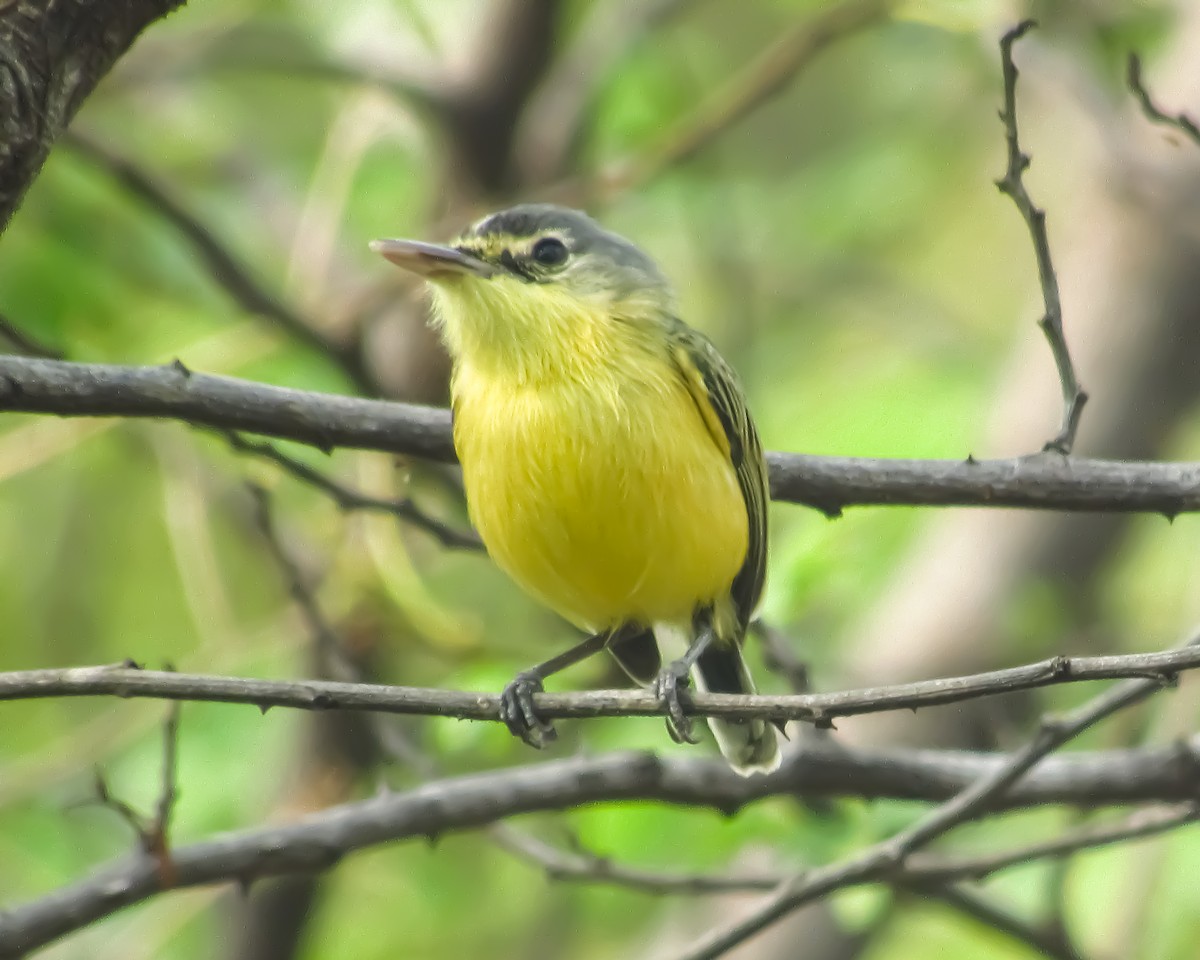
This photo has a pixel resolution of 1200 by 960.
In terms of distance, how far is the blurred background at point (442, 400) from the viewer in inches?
225

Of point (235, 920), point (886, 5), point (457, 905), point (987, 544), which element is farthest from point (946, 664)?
point (235, 920)

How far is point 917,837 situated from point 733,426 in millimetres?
1299

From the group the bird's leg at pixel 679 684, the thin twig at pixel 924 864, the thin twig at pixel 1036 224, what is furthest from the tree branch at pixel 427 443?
the thin twig at pixel 924 864

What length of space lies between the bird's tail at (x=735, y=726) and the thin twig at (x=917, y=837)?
0.51m

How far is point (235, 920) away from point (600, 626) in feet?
9.71

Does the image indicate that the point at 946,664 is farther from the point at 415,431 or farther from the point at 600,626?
the point at 415,431

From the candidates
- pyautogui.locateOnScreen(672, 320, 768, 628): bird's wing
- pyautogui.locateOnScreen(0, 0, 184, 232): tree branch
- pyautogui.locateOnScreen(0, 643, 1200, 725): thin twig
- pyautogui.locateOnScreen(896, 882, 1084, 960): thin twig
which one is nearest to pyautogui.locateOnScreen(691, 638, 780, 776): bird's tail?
pyautogui.locateOnScreen(672, 320, 768, 628): bird's wing

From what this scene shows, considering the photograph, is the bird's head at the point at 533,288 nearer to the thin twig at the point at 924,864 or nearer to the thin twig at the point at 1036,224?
the thin twig at the point at 1036,224

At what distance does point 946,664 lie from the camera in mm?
6688

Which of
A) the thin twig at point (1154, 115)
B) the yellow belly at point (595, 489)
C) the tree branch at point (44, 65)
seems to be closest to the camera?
the tree branch at point (44, 65)

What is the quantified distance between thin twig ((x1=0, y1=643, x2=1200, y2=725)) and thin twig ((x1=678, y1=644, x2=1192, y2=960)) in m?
1.10

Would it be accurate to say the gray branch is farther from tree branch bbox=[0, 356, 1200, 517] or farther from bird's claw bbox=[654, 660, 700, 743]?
tree branch bbox=[0, 356, 1200, 517]

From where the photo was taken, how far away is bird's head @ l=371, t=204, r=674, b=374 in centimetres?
428

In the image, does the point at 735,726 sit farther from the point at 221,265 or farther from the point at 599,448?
the point at 221,265
